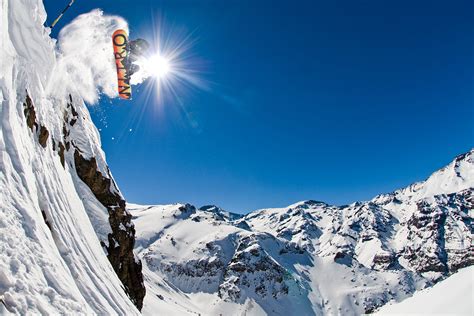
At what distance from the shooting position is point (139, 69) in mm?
28391

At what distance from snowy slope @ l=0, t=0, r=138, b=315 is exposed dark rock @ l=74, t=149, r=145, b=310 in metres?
2.96

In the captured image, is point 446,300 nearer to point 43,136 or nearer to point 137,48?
point 43,136

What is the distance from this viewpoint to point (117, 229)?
102 feet

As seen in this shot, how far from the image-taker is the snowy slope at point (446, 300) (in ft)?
29.2

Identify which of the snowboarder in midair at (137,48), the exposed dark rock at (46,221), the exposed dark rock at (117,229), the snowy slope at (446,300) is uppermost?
the snowboarder in midair at (137,48)

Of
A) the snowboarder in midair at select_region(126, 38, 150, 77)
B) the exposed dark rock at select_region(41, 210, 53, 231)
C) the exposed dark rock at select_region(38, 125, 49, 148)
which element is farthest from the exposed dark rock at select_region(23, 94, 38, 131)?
the snowboarder in midair at select_region(126, 38, 150, 77)

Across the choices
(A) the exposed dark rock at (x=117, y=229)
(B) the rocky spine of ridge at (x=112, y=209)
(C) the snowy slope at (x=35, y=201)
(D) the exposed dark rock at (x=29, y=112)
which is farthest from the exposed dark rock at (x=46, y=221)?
(A) the exposed dark rock at (x=117, y=229)

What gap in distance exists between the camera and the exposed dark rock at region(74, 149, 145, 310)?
94.6ft

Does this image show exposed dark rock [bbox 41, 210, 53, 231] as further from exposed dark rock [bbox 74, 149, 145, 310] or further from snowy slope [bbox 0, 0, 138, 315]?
exposed dark rock [bbox 74, 149, 145, 310]

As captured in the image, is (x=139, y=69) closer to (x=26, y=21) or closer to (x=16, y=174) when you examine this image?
(x=26, y=21)

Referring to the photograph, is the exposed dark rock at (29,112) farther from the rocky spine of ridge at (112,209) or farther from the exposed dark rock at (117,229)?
the exposed dark rock at (117,229)

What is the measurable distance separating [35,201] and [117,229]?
60.3ft

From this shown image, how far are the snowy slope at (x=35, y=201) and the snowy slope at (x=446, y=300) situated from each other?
28.8 feet

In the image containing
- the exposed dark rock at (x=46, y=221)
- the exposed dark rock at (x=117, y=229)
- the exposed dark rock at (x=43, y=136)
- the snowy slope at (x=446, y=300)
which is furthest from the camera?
the exposed dark rock at (x=117, y=229)
